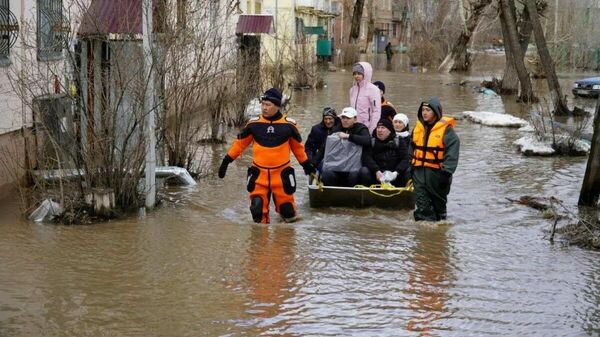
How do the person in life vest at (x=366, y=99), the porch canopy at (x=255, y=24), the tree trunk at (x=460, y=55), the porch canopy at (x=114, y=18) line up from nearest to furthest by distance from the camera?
the porch canopy at (x=114, y=18) → the person in life vest at (x=366, y=99) → the porch canopy at (x=255, y=24) → the tree trunk at (x=460, y=55)

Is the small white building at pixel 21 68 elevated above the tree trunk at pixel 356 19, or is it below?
below

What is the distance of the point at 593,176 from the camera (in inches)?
414

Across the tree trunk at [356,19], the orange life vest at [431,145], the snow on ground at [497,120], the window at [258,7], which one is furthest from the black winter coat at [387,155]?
the tree trunk at [356,19]

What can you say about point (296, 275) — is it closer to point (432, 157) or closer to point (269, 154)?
point (269, 154)

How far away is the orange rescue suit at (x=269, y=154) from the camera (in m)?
9.11

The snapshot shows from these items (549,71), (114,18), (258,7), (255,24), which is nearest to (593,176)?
(114,18)

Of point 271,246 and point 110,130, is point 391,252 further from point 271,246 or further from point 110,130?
point 110,130

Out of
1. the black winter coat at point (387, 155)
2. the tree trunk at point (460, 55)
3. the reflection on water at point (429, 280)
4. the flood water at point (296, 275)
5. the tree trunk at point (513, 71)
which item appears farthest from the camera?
the tree trunk at point (460, 55)

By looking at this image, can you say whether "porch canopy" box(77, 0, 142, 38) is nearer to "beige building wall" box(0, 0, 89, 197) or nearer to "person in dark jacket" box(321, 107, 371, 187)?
"beige building wall" box(0, 0, 89, 197)

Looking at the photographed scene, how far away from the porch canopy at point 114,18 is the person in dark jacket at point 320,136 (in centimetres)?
253

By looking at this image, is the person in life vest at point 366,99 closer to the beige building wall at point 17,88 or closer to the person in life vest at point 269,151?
the person in life vest at point 269,151

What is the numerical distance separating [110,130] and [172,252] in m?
1.93

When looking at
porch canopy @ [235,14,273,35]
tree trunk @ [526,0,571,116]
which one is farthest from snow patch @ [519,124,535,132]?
porch canopy @ [235,14,273,35]

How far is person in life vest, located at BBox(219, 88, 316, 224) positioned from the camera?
9.10 meters
